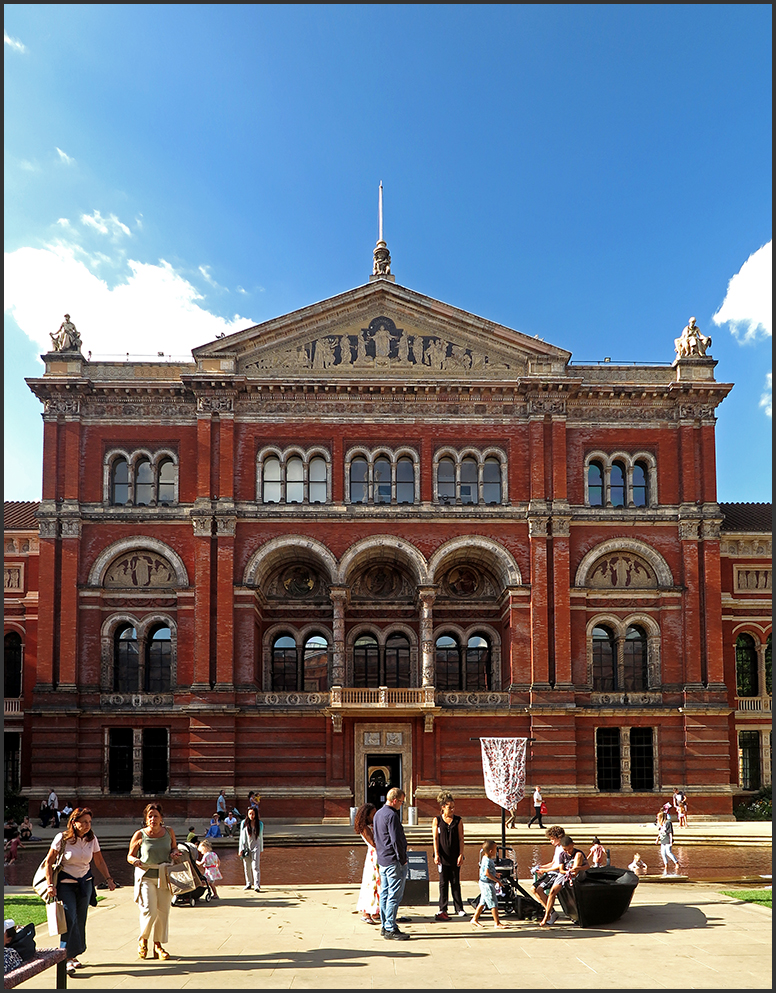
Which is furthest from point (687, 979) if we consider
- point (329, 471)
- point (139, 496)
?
point (139, 496)

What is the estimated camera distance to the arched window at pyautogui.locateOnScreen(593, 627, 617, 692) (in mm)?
40969

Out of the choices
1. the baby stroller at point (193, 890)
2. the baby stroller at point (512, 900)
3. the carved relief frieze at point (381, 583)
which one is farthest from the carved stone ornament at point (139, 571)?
the baby stroller at point (512, 900)

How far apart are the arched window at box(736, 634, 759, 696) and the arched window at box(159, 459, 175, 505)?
25476 mm

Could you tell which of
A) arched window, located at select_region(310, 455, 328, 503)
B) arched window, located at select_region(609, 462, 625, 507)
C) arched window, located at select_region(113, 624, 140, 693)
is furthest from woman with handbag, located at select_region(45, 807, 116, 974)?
arched window, located at select_region(609, 462, 625, 507)

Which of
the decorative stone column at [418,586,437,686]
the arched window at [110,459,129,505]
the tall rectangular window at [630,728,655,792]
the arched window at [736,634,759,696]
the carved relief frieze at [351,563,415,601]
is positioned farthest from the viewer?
the arched window at [736,634,759,696]

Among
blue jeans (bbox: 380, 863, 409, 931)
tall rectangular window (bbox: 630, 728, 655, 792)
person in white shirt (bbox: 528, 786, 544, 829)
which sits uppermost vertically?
blue jeans (bbox: 380, 863, 409, 931)

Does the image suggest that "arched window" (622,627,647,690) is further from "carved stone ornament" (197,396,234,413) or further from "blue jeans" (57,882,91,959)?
"blue jeans" (57,882,91,959)

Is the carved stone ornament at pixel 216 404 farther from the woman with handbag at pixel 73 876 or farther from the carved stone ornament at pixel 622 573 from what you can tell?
the woman with handbag at pixel 73 876

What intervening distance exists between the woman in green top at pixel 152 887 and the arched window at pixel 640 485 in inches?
1238

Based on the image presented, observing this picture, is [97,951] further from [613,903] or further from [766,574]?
[766,574]

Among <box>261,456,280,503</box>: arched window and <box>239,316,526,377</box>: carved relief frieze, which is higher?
<box>239,316,526,377</box>: carved relief frieze

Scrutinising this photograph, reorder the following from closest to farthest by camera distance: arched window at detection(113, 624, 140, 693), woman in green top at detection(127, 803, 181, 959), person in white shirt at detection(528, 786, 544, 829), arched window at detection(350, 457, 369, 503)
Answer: woman in green top at detection(127, 803, 181, 959) → person in white shirt at detection(528, 786, 544, 829) → arched window at detection(113, 624, 140, 693) → arched window at detection(350, 457, 369, 503)

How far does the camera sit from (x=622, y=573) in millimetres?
41094

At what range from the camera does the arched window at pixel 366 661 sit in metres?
42.3
